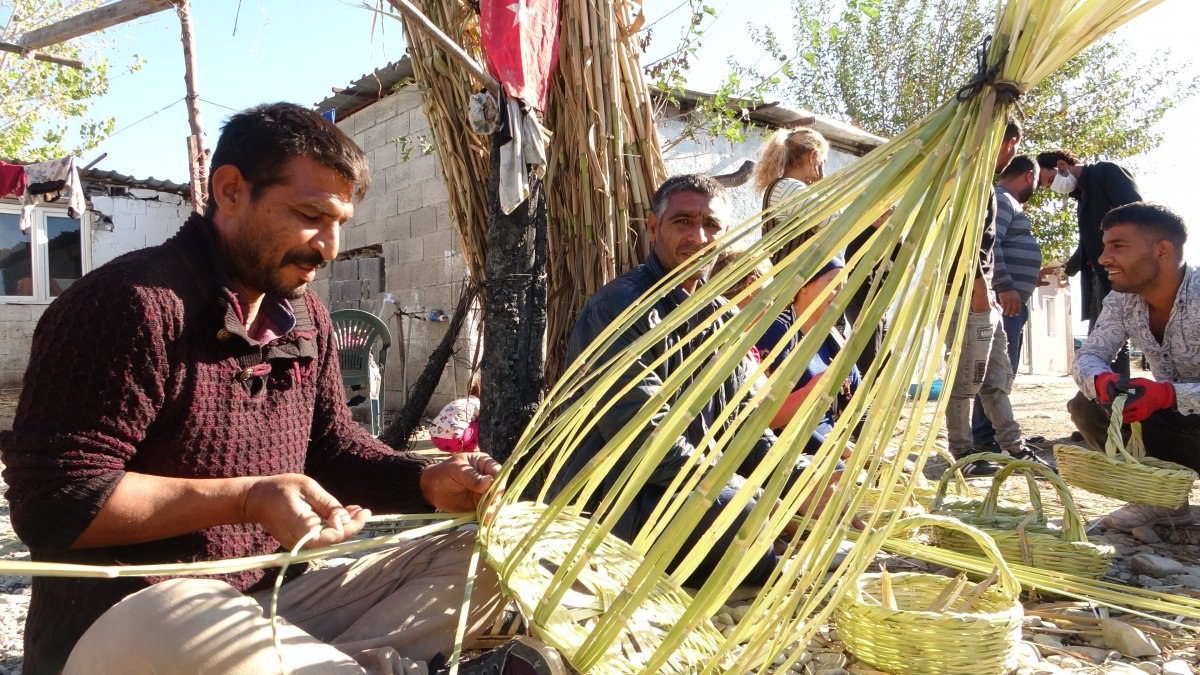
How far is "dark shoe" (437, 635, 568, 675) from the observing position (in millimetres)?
1089

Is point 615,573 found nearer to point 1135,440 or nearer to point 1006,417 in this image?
point 1135,440

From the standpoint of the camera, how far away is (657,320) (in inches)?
79.9

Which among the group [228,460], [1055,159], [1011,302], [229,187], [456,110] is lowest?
[228,460]

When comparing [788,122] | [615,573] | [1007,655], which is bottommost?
[1007,655]

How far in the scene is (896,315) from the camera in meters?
0.87

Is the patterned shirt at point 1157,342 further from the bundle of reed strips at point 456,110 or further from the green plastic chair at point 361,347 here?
the green plastic chair at point 361,347

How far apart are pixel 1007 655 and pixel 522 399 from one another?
148 cm

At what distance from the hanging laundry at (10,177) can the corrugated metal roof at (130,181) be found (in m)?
1.47

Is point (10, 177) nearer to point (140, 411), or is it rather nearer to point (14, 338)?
point (14, 338)

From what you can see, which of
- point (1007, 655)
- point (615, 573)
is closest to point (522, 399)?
point (615, 573)

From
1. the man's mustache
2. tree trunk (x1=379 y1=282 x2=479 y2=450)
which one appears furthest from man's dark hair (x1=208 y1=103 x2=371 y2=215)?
tree trunk (x1=379 y1=282 x2=479 y2=450)

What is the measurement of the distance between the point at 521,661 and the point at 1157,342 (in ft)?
8.72

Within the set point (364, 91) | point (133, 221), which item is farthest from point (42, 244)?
point (364, 91)

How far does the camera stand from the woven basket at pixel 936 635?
1.46m
